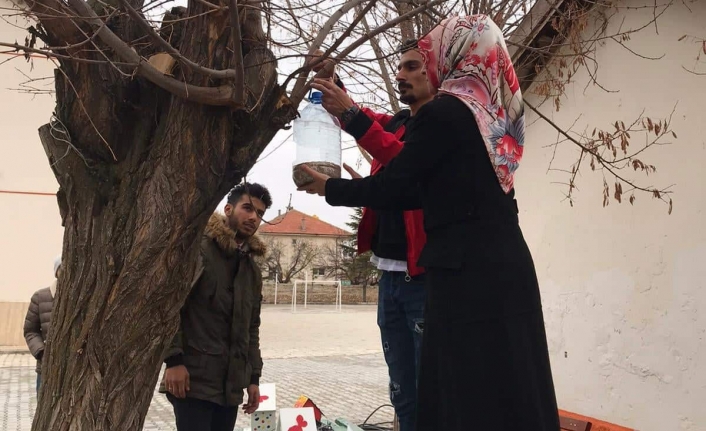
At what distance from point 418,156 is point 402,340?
1.01 m

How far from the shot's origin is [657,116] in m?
5.00

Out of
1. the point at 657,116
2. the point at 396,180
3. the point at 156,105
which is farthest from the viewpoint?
the point at 657,116

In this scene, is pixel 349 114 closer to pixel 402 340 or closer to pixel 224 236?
pixel 402 340

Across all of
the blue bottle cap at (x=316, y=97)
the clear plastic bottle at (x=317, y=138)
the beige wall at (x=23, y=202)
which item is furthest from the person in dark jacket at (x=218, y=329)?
the beige wall at (x=23, y=202)

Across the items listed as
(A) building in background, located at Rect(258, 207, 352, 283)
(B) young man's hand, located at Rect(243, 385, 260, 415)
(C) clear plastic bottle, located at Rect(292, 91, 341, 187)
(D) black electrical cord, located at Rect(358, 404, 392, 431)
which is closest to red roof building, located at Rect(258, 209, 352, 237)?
(A) building in background, located at Rect(258, 207, 352, 283)

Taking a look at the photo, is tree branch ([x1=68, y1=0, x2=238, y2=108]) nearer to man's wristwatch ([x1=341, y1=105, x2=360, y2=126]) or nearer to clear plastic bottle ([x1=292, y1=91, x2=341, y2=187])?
man's wristwatch ([x1=341, y1=105, x2=360, y2=126])

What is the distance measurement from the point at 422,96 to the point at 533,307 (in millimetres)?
1123

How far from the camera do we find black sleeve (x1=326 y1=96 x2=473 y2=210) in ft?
6.58

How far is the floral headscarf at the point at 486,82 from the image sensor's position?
6.74 feet

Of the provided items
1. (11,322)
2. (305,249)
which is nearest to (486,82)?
(11,322)

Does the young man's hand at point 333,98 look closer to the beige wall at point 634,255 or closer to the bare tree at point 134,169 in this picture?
the bare tree at point 134,169

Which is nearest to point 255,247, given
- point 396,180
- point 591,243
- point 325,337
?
point 396,180

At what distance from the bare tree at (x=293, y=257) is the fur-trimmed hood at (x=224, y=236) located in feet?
195

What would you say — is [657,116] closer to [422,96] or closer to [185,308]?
[422,96]
